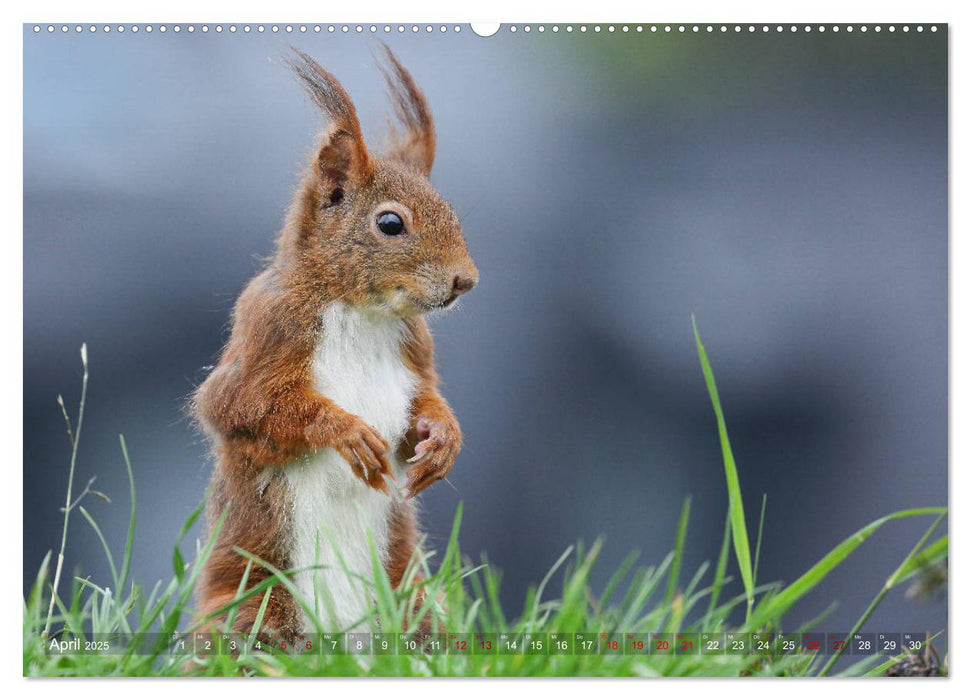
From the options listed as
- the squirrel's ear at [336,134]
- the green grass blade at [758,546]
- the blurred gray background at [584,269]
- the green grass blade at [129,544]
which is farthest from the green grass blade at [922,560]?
the green grass blade at [129,544]

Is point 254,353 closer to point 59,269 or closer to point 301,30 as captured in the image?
point 59,269

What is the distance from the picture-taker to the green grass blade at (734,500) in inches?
114

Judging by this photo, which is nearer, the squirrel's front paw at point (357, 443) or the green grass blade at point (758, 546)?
the squirrel's front paw at point (357, 443)

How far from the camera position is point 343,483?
116 inches

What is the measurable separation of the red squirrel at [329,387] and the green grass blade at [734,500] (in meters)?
0.59

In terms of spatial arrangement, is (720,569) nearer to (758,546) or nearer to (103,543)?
(758,546)

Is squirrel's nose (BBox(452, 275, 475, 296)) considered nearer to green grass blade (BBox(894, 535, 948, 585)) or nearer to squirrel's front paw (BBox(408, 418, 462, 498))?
squirrel's front paw (BBox(408, 418, 462, 498))

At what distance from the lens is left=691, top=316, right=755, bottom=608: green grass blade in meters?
2.90

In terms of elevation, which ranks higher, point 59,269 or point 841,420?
point 59,269

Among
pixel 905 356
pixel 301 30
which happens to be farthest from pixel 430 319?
pixel 905 356

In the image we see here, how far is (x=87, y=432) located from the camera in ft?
10.1

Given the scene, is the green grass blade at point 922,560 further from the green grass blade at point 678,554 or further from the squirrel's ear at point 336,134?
the squirrel's ear at point 336,134

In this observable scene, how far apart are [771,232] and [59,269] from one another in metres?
1.68

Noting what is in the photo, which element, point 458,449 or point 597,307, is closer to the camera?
point 458,449
